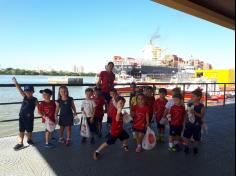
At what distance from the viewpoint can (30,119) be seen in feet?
17.0

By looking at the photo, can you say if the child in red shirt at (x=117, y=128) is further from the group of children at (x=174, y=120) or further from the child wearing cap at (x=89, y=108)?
the child wearing cap at (x=89, y=108)

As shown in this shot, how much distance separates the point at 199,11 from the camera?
4.04 meters

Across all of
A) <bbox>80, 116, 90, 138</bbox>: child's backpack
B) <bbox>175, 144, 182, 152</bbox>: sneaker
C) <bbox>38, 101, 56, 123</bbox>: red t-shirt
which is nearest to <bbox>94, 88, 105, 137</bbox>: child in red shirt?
<bbox>80, 116, 90, 138</bbox>: child's backpack

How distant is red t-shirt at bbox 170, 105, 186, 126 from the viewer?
16.5 ft

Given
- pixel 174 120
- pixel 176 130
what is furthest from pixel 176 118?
pixel 176 130

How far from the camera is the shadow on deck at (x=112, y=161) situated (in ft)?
12.9

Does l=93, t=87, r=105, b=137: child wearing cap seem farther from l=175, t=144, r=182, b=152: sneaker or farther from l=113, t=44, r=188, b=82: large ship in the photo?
l=113, t=44, r=188, b=82: large ship

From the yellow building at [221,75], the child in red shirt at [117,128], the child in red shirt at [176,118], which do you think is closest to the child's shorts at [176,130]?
the child in red shirt at [176,118]

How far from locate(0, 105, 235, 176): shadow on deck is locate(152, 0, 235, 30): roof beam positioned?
155 centimetres

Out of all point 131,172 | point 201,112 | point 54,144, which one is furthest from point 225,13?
point 54,144

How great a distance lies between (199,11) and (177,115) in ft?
5.90

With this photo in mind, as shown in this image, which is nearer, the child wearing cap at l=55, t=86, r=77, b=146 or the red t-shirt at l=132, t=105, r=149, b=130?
the red t-shirt at l=132, t=105, r=149, b=130

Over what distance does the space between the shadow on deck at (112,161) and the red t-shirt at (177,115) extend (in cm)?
51

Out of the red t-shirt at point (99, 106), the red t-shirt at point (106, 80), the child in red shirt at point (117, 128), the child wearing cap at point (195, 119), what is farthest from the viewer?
the red t-shirt at point (106, 80)
